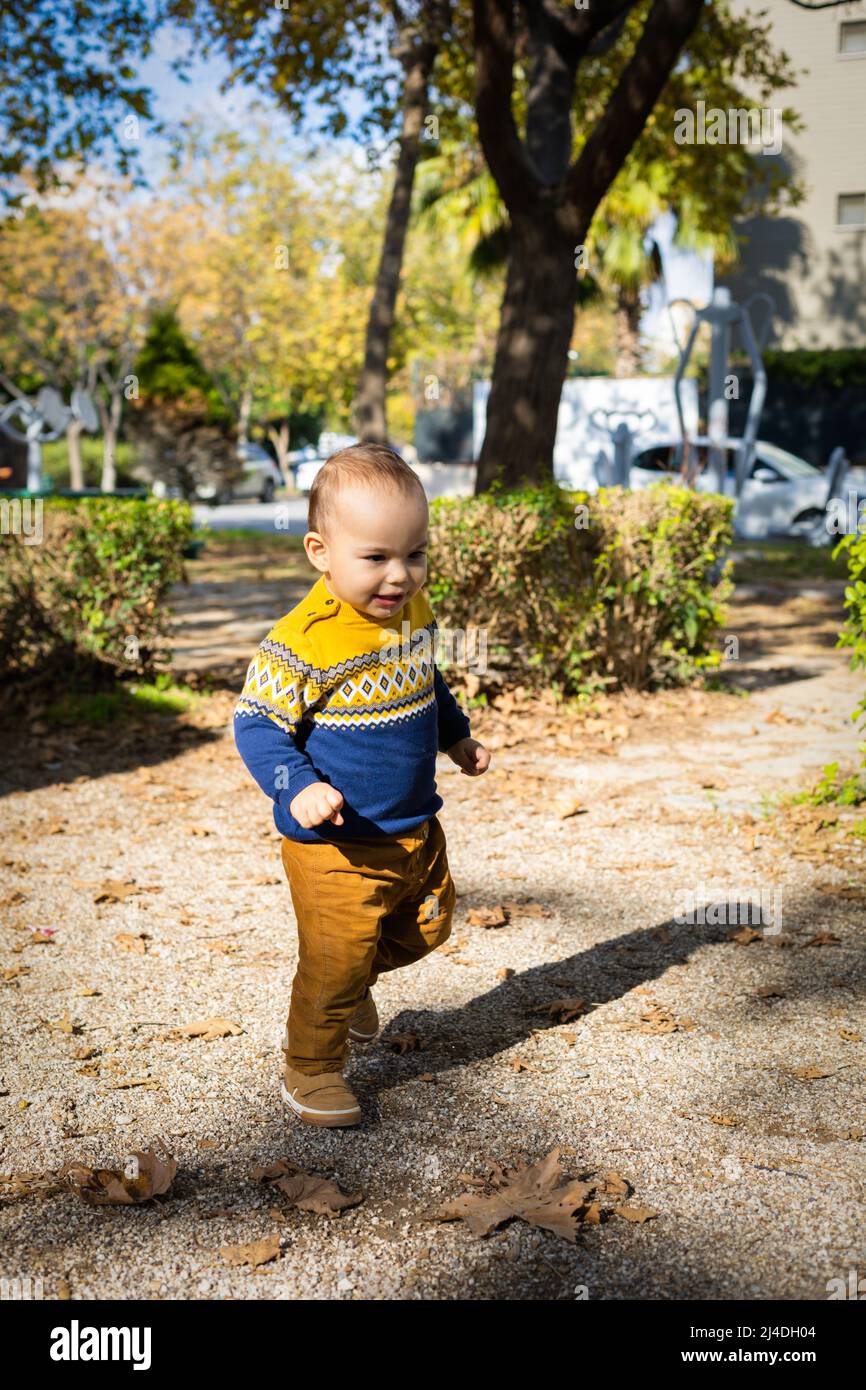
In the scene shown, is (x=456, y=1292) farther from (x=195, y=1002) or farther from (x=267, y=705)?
(x=195, y=1002)

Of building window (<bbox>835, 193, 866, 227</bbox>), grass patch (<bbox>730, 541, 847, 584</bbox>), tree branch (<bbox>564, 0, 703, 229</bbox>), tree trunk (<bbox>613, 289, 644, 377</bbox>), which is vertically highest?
building window (<bbox>835, 193, 866, 227</bbox>)

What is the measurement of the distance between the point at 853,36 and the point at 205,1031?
105 ft

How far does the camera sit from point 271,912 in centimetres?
455

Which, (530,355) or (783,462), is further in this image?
(783,462)

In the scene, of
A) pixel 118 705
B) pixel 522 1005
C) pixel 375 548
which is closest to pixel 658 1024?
pixel 522 1005

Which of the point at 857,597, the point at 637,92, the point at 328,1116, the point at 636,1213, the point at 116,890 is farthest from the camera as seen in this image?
the point at 637,92

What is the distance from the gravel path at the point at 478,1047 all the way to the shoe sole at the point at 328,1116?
0.13ft

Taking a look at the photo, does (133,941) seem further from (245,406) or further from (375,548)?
(245,406)

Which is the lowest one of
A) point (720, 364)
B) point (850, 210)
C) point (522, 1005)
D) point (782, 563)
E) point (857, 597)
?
point (522, 1005)

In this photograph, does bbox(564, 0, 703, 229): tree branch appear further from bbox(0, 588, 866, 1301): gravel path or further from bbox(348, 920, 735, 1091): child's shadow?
bbox(348, 920, 735, 1091): child's shadow

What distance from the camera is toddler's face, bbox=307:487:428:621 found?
274 cm

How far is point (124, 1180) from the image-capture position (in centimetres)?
272

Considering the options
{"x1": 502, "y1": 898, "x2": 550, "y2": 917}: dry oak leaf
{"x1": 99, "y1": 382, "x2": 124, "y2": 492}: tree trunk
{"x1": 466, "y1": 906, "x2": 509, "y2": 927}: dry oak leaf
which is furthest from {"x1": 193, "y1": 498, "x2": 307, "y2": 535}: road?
{"x1": 466, "y1": 906, "x2": 509, "y2": 927}: dry oak leaf
